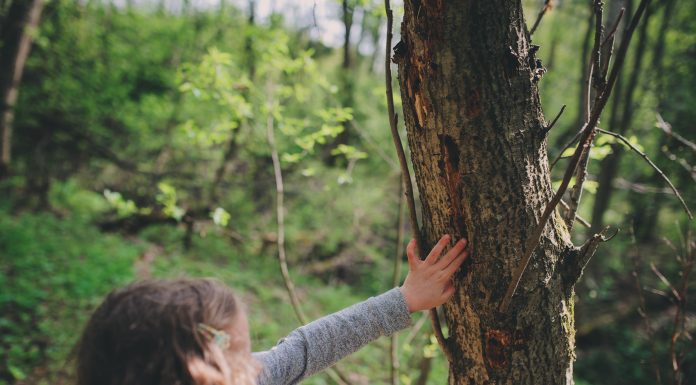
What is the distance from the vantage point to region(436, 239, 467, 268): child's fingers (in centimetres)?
115

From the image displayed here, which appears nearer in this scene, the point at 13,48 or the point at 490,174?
the point at 490,174

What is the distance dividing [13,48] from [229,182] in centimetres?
382

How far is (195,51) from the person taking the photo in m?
8.37

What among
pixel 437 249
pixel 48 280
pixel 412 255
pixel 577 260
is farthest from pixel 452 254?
pixel 48 280

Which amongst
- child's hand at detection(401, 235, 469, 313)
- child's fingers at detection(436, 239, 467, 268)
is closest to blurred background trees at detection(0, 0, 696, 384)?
child's hand at detection(401, 235, 469, 313)

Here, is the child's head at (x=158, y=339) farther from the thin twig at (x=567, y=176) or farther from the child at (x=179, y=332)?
the thin twig at (x=567, y=176)

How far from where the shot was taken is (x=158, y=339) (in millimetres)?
977

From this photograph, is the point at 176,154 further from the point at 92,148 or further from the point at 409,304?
the point at 409,304

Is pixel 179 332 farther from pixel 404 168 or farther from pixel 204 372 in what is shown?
pixel 404 168

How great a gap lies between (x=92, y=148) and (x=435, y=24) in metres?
8.29

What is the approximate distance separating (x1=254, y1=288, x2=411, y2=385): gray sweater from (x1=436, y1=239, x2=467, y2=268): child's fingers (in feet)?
0.77

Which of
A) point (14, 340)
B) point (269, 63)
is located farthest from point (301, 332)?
point (14, 340)

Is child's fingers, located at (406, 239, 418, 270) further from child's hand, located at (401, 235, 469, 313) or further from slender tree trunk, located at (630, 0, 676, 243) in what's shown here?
slender tree trunk, located at (630, 0, 676, 243)

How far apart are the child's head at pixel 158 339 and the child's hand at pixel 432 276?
565 millimetres
